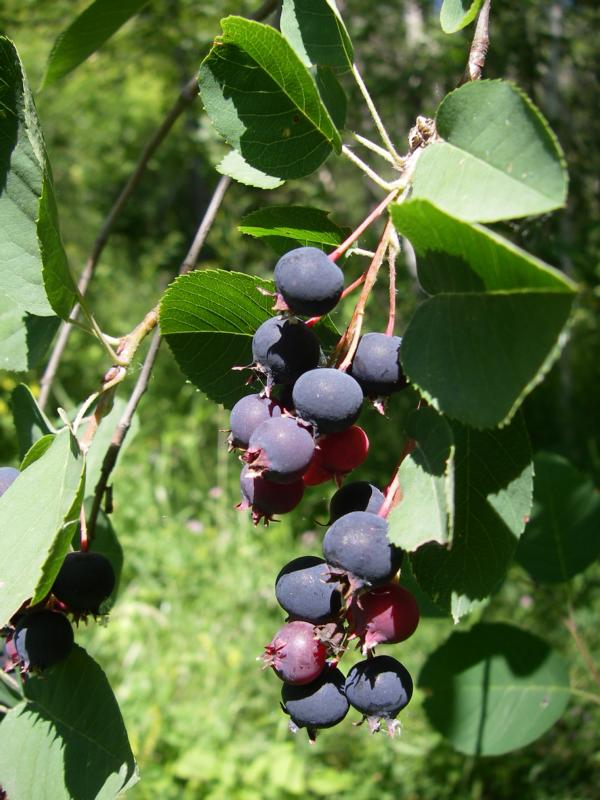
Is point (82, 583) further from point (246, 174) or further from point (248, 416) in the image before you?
point (246, 174)

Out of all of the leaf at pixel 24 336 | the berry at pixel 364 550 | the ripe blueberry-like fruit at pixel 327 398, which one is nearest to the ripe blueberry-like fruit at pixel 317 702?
the berry at pixel 364 550

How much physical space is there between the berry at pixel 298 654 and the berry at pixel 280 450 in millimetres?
132

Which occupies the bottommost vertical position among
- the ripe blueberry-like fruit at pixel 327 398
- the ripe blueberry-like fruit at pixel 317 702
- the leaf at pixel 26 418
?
the ripe blueberry-like fruit at pixel 317 702

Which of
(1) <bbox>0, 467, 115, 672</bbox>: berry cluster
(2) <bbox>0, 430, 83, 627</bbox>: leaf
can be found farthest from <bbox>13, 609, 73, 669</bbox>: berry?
(2) <bbox>0, 430, 83, 627</bbox>: leaf

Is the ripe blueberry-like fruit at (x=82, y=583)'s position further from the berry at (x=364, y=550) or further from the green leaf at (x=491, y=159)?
the green leaf at (x=491, y=159)

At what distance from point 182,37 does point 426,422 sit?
15.2 ft

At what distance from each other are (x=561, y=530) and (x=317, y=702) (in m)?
0.98

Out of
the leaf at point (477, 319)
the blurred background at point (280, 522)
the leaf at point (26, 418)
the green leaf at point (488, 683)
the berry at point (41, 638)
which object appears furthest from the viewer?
the blurred background at point (280, 522)

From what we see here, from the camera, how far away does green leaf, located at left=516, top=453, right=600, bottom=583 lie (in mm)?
1454

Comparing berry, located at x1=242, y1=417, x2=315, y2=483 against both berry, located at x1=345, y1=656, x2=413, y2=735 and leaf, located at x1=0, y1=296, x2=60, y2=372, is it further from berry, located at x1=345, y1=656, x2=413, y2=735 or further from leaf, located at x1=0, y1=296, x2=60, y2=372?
leaf, located at x1=0, y1=296, x2=60, y2=372

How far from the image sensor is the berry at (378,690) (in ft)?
2.01

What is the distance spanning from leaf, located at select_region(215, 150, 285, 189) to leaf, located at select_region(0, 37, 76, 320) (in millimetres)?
190

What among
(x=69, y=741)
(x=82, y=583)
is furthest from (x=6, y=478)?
(x=69, y=741)

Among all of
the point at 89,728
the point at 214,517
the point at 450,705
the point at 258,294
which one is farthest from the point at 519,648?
the point at 214,517
